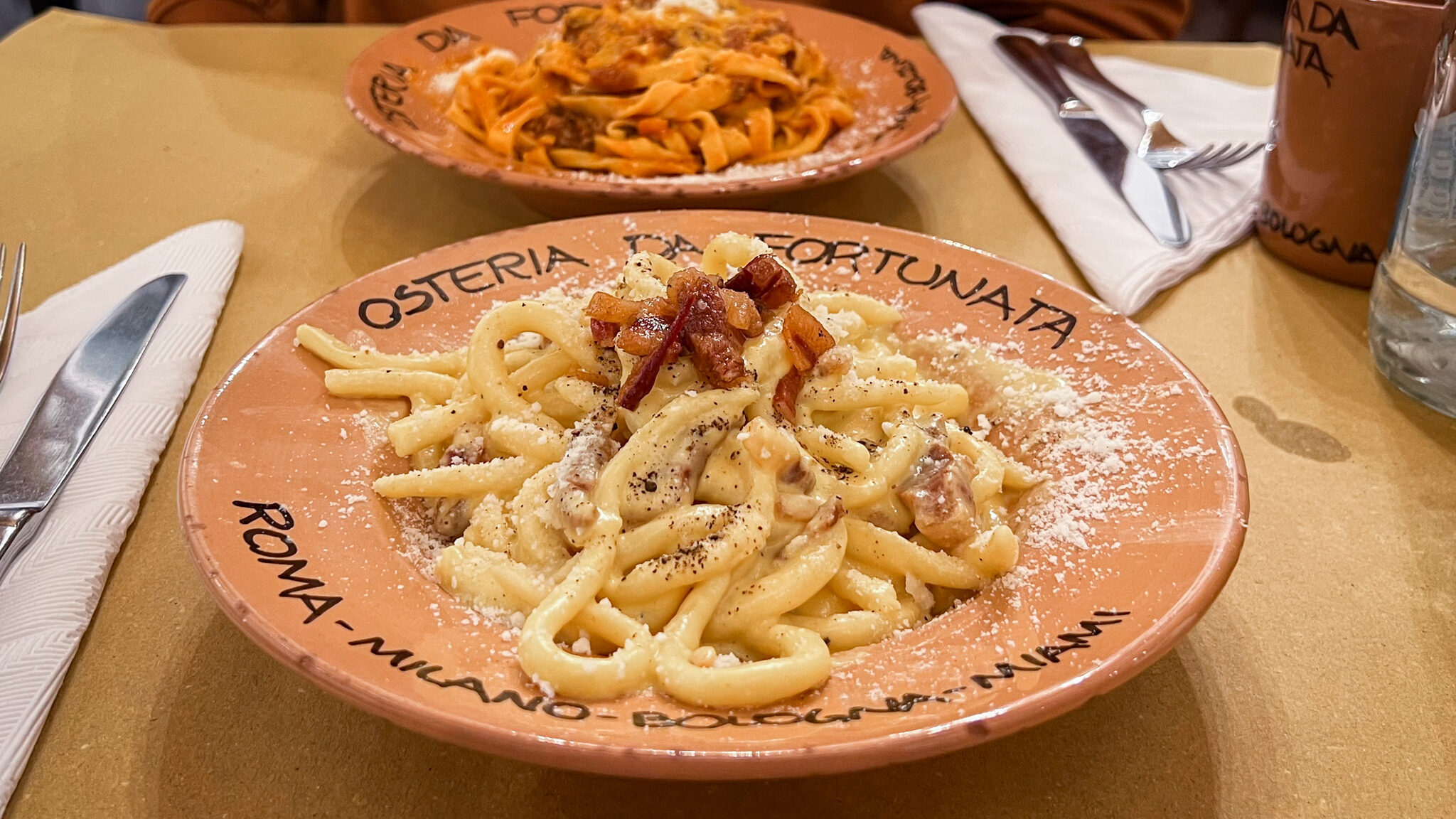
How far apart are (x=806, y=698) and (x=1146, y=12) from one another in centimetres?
381

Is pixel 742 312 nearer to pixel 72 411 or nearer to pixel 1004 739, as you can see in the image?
pixel 1004 739

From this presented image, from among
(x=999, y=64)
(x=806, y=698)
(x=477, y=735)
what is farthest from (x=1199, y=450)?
(x=999, y=64)

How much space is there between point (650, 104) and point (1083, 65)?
4.84ft

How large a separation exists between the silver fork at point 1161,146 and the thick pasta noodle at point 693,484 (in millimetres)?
1359

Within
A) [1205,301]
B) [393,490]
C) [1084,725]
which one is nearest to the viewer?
[1084,725]

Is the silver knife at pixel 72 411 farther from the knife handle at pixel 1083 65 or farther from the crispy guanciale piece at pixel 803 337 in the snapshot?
the knife handle at pixel 1083 65

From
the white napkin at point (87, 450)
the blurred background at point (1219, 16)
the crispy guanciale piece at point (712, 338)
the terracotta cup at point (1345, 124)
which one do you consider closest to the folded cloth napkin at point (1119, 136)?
the terracotta cup at point (1345, 124)

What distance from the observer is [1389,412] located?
76.0 inches

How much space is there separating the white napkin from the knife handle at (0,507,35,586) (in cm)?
1

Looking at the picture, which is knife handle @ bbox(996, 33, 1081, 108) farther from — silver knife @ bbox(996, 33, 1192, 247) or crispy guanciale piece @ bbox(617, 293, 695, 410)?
crispy guanciale piece @ bbox(617, 293, 695, 410)

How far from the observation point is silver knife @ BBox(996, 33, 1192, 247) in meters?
2.45

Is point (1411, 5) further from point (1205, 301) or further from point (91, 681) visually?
point (91, 681)

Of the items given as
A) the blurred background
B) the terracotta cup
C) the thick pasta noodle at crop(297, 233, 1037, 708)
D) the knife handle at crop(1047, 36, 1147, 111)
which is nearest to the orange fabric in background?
the knife handle at crop(1047, 36, 1147, 111)

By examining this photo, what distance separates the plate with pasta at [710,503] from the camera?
1059 millimetres
